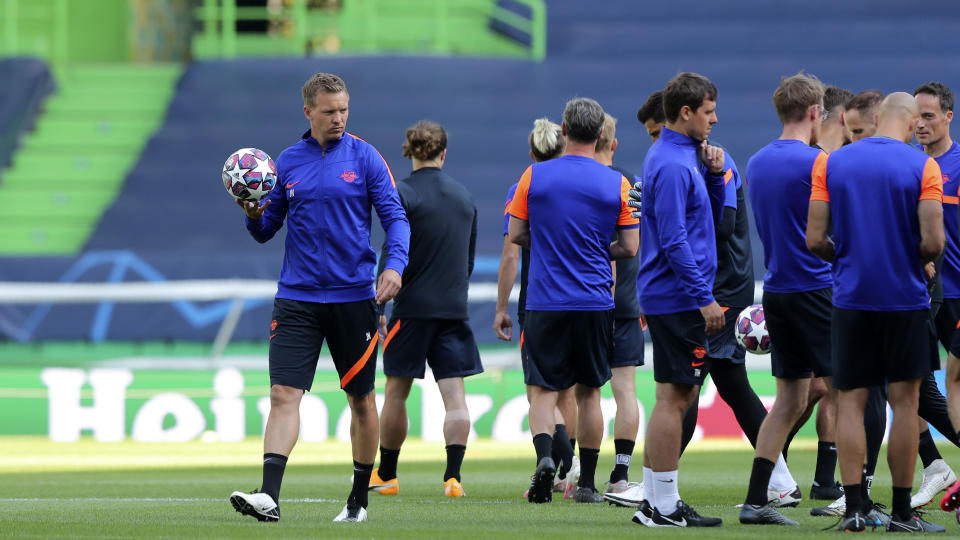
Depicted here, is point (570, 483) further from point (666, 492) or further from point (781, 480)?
point (666, 492)

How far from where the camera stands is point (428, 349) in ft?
29.9

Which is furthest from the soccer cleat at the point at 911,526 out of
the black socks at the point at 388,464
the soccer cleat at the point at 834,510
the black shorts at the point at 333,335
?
the black socks at the point at 388,464

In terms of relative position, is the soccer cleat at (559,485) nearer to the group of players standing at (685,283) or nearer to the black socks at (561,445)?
the group of players standing at (685,283)

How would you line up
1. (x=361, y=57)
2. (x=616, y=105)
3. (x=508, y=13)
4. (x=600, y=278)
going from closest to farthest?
(x=600, y=278) → (x=616, y=105) → (x=361, y=57) → (x=508, y=13)

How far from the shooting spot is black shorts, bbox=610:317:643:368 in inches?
340

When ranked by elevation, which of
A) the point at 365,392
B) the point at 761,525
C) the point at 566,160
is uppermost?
the point at 566,160

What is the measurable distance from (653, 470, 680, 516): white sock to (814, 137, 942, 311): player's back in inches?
42.1

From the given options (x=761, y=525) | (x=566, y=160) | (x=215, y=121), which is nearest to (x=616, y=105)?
(x=215, y=121)

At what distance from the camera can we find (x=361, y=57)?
20.8 meters

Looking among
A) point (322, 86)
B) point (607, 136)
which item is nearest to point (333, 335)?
point (322, 86)

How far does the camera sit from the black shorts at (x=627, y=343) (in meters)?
8.63

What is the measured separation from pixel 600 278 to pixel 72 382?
7.25 meters

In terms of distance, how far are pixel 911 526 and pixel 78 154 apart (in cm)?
1633

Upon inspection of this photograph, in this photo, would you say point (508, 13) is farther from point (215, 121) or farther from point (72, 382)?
point (72, 382)
